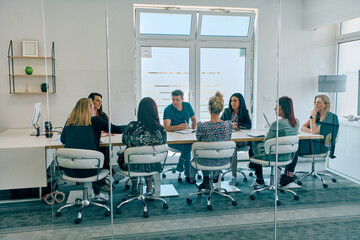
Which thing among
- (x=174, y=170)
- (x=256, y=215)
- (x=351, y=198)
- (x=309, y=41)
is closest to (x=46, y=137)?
(x=174, y=170)

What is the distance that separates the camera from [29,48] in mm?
2711

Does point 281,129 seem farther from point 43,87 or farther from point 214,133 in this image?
point 43,87

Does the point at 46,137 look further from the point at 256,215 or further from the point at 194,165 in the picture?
the point at 256,215

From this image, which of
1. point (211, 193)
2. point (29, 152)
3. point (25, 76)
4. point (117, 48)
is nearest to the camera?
point (117, 48)

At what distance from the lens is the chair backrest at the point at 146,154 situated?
2.54m

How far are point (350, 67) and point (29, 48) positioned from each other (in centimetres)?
270

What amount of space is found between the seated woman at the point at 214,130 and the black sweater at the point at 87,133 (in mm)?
631

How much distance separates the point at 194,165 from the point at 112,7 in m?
1.38

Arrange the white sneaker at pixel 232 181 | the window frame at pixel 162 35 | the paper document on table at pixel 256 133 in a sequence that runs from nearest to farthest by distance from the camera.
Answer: the window frame at pixel 162 35 < the paper document on table at pixel 256 133 < the white sneaker at pixel 232 181

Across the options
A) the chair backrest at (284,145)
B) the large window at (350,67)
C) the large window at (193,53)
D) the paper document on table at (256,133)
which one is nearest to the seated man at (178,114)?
the large window at (193,53)

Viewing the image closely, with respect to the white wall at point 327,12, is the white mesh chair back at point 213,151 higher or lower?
lower

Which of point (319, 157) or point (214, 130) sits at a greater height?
point (214, 130)

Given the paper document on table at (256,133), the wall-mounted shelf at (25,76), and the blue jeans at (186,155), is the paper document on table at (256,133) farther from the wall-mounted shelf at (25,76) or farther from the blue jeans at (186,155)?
the wall-mounted shelf at (25,76)

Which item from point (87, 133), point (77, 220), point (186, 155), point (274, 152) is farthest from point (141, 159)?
point (274, 152)
